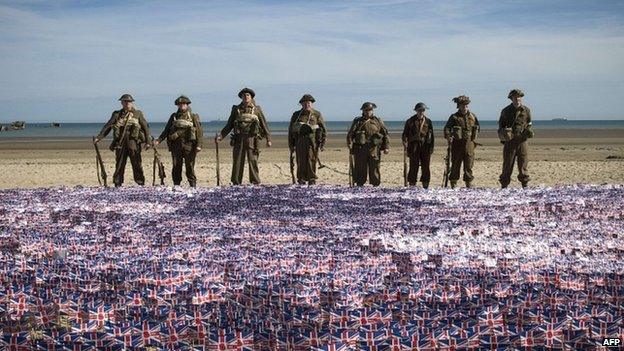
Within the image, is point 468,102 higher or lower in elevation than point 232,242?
higher

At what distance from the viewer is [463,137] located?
15.1m

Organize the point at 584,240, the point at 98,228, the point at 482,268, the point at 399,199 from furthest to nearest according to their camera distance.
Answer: the point at 399,199, the point at 98,228, the point at 584,240, the point at 482,268

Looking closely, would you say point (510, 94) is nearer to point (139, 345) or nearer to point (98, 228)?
point (98, 228)

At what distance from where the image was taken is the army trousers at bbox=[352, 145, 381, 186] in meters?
15.3

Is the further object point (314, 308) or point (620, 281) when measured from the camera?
point (620, 281)

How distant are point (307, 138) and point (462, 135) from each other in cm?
310

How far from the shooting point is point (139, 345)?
4266mm

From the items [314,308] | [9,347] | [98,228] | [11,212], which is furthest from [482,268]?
[11,212]

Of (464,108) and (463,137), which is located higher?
(464,108)

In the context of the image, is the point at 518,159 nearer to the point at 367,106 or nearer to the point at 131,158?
the point at 367,106

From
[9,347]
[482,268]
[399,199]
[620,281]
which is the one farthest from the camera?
[399,199]

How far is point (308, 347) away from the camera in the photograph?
418 centimetres

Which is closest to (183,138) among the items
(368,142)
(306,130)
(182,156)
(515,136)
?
(182,156)

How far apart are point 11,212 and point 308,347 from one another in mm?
7405
